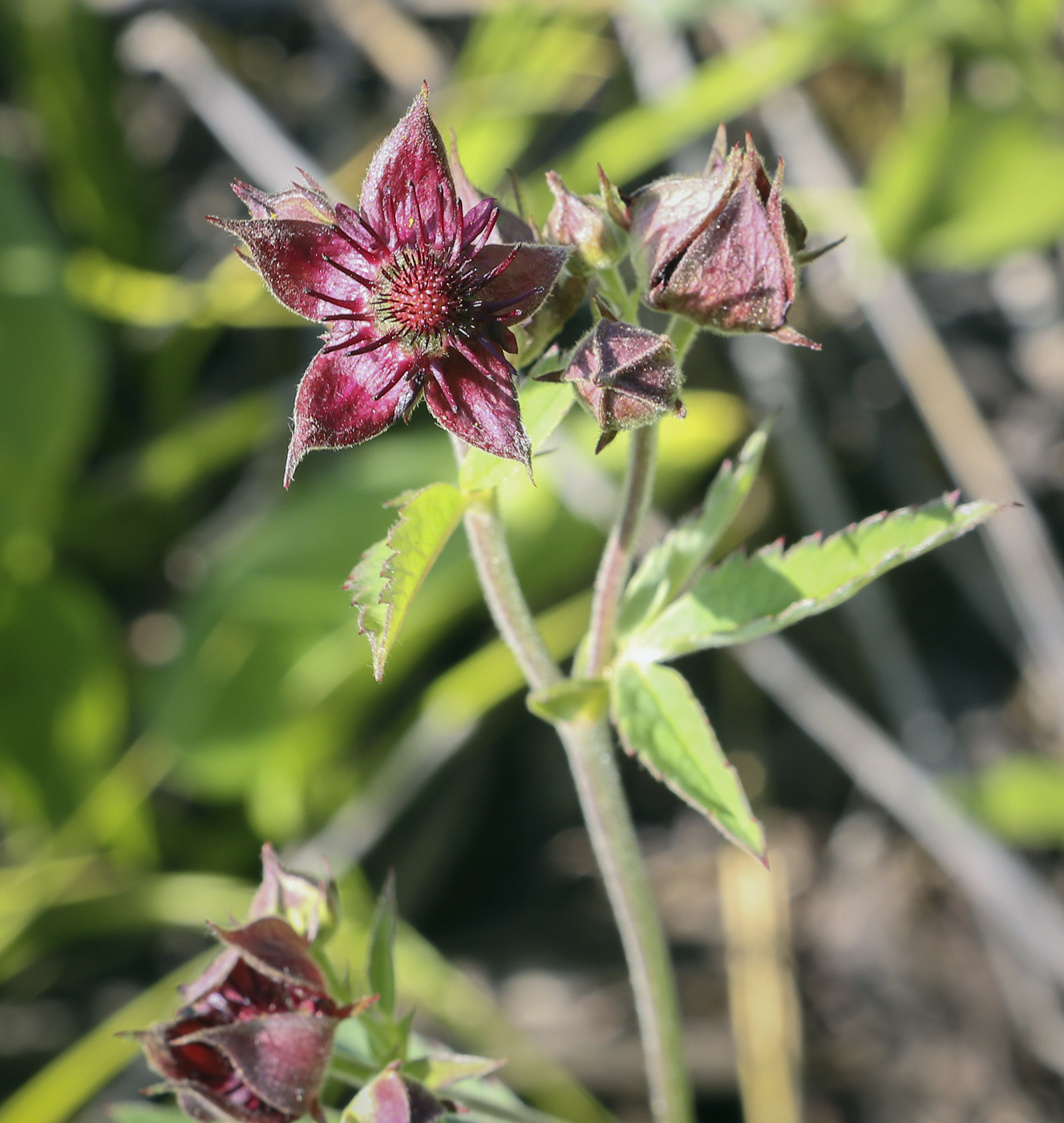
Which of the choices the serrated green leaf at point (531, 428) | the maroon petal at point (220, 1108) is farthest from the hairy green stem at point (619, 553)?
the maroon petal at point (220, 1108)

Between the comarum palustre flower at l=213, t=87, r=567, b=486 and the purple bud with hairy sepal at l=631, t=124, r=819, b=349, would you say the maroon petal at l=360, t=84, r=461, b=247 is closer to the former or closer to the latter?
the comarum palustre flower at l=213, t=87, r=567, b=486

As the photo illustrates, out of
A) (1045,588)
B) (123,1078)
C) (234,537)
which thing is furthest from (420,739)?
(1045,588)

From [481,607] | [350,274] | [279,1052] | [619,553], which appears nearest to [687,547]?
[619,553]

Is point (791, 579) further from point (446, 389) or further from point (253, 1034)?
point (253, 1034)

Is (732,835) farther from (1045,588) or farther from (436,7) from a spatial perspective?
(436,7)

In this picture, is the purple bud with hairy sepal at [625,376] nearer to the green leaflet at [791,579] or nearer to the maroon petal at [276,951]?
the green leaflet at [791,579]

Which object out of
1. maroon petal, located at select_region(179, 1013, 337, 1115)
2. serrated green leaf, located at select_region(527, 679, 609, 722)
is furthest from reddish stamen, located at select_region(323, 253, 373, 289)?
maroon petal, located at select_region(179, 1013, 337, 1115)
